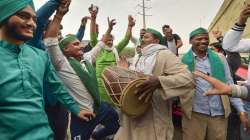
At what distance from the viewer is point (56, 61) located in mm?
4012

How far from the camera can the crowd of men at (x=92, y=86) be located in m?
2.67

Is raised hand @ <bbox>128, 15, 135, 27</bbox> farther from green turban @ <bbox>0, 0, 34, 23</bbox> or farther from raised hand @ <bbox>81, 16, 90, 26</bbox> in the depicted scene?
green turban @ <bbox>0, 0, 34, 23</bbox>

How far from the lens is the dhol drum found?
399 cm

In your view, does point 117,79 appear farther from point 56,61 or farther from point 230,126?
point 230,126

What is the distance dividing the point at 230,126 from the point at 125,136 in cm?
157

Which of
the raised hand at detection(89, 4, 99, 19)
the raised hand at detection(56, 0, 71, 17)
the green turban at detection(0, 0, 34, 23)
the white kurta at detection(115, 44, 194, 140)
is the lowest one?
the white kurta at detection(115, 44, 194, 140)

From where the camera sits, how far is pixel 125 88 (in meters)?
3.97

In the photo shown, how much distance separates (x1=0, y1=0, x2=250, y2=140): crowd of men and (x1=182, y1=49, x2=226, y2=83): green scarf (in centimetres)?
1

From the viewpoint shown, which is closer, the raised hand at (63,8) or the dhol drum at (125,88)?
the raised hand at (63,8)

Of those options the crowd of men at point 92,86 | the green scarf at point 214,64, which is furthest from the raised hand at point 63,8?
the green scarf at point 214,64

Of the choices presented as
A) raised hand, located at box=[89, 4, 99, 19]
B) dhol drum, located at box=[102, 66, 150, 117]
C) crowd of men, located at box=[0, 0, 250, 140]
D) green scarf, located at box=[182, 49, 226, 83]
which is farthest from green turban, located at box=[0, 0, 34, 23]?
raised hand, located at box=[89, 4, 99, 19]

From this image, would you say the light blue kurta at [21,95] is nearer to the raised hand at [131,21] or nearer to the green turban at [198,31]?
the green turban at [198,31]

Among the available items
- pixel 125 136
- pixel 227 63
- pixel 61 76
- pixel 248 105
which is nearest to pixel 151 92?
pixel 125 136

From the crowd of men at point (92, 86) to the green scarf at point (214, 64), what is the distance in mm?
12
